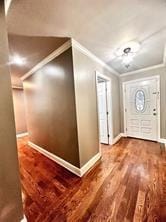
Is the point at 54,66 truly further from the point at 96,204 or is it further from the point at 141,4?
the point at 96,204

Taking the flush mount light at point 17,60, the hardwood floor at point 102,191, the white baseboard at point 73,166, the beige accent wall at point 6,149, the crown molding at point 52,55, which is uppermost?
the flush mount light at point 17,60

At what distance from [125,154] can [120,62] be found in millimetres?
2445

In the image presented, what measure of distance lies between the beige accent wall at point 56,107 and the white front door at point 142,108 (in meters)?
2.75

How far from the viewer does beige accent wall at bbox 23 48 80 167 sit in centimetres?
225

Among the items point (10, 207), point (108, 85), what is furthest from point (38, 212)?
point (108, 85)

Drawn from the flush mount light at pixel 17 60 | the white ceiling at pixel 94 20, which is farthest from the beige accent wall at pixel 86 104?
the flush mount light at pixel 17 60

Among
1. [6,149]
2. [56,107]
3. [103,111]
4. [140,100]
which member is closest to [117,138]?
[103,111]

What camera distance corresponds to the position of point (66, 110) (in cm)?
237

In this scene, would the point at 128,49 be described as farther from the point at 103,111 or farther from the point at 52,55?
the point at 103,111

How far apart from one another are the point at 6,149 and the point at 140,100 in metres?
3.98

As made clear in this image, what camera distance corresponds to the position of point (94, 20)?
1742 millimetres

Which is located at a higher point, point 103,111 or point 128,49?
point 128,49

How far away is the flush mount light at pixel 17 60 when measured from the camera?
8.45 ft

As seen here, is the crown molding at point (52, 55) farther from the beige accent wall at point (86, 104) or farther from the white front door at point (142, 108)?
the white front door at point (142, 108)
